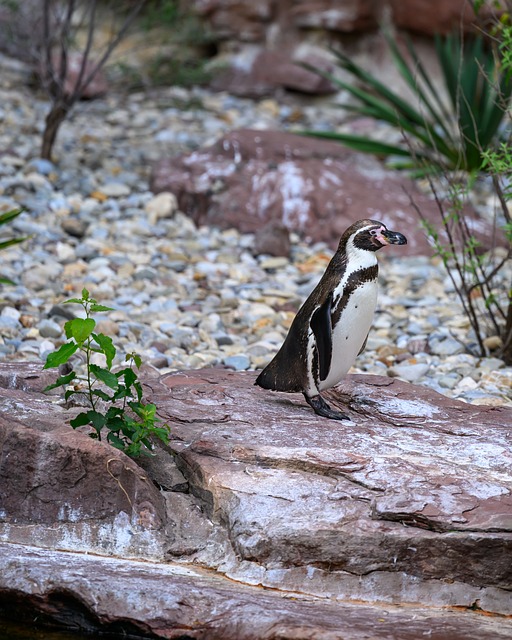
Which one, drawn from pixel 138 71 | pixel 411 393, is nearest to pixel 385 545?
pixel 411 393

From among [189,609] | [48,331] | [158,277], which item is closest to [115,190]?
[158,277]

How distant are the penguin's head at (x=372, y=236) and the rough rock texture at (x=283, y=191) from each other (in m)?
3.44

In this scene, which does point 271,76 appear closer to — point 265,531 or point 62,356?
point 62,356

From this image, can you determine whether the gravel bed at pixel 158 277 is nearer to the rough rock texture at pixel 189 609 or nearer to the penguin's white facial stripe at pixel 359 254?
the penguin's white facial stripe at pixel 359 254

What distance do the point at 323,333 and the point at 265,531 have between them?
846mm

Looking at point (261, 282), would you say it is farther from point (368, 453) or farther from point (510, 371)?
point (368, 453)

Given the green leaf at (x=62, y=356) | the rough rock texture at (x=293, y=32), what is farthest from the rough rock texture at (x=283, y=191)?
the green leaf at (x=62, y=356)

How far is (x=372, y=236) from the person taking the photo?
3602 mm

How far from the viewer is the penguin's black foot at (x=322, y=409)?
12.0 feet

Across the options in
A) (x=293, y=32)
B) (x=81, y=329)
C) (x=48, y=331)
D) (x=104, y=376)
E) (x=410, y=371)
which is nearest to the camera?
(x=81, y=329)

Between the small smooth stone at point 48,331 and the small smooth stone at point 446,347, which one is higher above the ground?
the small smooth stone at point 446,347

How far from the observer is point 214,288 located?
6195 millimetres

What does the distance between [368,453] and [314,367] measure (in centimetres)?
43

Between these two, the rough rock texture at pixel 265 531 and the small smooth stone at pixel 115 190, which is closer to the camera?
the rough rock texture at pixel 265 531
